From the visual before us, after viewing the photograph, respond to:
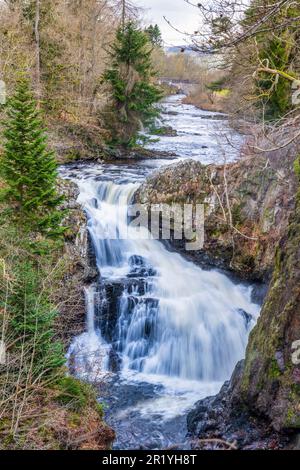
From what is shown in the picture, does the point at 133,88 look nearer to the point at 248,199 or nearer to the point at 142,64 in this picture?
the point at 142,64

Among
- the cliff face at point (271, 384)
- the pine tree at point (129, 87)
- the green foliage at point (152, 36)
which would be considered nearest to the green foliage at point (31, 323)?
the cliff face at point (271, 384)

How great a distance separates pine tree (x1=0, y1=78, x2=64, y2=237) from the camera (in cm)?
944

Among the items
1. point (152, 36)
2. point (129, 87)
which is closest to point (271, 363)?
point (129, 87)

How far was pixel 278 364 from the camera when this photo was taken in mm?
6805

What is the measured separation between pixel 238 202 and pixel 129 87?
10.1 metres

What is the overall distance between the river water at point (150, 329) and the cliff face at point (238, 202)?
0.65 m

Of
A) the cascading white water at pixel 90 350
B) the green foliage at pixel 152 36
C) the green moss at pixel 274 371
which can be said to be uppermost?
the green foliage at pixel 152 36

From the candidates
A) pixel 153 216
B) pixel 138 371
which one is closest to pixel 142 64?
pixel 153 216

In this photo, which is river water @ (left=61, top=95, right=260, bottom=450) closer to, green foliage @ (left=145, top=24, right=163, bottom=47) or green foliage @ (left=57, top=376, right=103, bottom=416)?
green foliage @ (left=57, top=376, right=103, bottom=416)

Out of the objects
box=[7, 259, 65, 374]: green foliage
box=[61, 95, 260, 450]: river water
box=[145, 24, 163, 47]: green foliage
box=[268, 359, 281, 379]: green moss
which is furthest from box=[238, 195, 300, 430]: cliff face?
box=[145, 24, 163, 47]: green foliage

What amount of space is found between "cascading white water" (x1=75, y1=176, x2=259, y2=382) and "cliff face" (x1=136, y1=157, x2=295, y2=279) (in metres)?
0.72

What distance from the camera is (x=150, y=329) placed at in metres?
11.3

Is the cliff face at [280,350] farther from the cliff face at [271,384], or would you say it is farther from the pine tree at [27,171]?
the pine tree at [27,171]

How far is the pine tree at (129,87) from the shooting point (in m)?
19.6
